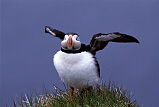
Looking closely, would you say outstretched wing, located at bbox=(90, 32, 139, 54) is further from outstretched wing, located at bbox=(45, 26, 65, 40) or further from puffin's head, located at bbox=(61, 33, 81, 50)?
outstretched wing, located at bbox=(45, 26, 65, 40)

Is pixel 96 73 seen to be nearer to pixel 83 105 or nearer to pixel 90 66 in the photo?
pixel 90 66

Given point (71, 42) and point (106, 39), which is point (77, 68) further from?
point (106, 39)

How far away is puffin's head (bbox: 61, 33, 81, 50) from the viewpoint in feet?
16.2

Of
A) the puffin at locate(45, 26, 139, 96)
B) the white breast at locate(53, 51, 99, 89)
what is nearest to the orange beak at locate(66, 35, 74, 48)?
the puffin at locate(45, 26, 139, 96)

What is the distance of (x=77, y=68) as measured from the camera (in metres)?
5.06

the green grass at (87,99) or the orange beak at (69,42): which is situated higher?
the orange beak at (69,42)

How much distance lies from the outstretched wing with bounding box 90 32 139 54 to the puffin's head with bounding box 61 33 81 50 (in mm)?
260

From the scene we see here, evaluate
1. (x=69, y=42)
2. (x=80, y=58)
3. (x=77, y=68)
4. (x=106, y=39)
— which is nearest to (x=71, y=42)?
(x=69, y=42)

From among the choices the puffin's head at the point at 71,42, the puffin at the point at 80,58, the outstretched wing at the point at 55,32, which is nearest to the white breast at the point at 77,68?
the puffin at the point at 80,58

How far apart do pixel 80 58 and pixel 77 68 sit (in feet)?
0.47

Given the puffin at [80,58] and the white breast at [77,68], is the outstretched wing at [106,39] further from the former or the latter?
the white breast at [77,68]

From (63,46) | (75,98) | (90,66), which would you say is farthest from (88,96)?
(63,46)

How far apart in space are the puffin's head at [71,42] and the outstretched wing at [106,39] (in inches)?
10.2

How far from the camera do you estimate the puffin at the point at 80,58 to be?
16.3ft
